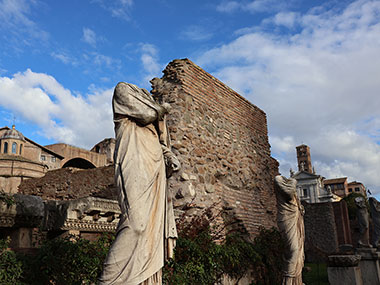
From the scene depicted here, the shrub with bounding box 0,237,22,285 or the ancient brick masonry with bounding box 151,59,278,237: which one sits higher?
the ancient brick masonry with bounding box 151,59,278,237

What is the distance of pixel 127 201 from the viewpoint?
2.59 meters

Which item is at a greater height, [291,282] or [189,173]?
[189,173]

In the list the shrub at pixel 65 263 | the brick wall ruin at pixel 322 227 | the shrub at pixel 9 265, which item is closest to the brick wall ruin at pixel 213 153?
the shrub at pixel 65 263

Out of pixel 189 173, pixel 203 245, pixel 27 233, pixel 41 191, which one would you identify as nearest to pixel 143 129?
pixel 27 233

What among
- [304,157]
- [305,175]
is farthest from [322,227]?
[304,157]

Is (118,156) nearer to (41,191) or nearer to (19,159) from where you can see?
(41,191)

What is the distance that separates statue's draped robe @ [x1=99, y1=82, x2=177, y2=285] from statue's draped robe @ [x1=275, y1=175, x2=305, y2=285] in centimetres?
410

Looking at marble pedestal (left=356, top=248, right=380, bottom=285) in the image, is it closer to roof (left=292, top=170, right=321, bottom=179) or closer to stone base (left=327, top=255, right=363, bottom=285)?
stone base (left=327, top=255, right=363, bottom=285)

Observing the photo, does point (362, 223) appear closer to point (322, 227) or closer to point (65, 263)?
point (65, 263)

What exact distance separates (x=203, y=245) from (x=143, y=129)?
439 centimetres

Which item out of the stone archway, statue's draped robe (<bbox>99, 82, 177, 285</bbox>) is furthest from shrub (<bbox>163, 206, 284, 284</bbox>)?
the stone archway

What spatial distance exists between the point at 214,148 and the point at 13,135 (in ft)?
112

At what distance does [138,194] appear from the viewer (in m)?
2.62

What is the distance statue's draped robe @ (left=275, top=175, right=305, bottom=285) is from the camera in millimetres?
6301
